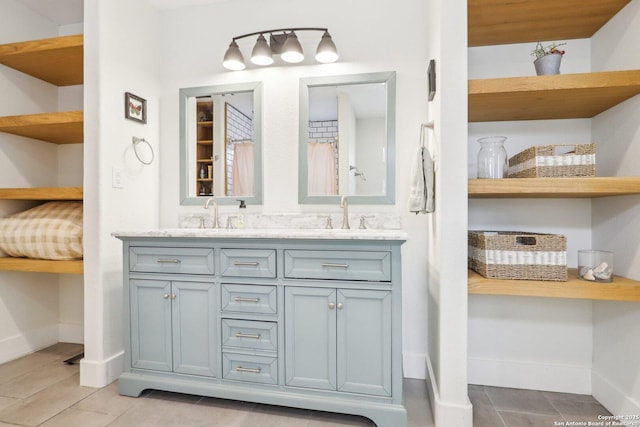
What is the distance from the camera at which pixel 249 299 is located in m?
1.82

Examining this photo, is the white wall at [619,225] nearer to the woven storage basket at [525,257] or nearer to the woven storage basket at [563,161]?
the woven storage basket at [563,161]

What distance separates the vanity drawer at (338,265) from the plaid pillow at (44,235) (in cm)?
151

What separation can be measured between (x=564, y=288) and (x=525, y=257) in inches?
8.2

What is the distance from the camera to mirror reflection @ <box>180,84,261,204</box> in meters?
2.51

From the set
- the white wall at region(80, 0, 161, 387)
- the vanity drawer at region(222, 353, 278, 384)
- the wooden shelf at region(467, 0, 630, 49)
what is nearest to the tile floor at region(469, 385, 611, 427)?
the vanity drawer at region(222, 353, 278, 384)

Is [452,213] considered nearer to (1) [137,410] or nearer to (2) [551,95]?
(2) [551,95]

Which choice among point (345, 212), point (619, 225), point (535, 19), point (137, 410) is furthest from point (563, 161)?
point (137, 410)

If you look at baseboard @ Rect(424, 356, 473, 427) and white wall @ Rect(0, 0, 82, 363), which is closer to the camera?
baseboard @ Rect(424, 356, 473, 427)

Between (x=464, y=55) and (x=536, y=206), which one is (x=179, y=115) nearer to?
(x=464, y=55)

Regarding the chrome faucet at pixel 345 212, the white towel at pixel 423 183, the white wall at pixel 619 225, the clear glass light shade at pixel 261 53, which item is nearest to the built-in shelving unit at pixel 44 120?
the clear glass light shade at pixel 261 53

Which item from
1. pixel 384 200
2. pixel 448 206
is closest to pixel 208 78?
pixel 384 200

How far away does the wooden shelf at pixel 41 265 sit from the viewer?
2221 millimetres

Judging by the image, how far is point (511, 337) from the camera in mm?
2129

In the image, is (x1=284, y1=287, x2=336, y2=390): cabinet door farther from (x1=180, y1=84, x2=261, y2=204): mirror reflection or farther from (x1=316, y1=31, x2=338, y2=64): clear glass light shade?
(x1=316, y1=31, x2=338, y2=64): clear glass light shade
